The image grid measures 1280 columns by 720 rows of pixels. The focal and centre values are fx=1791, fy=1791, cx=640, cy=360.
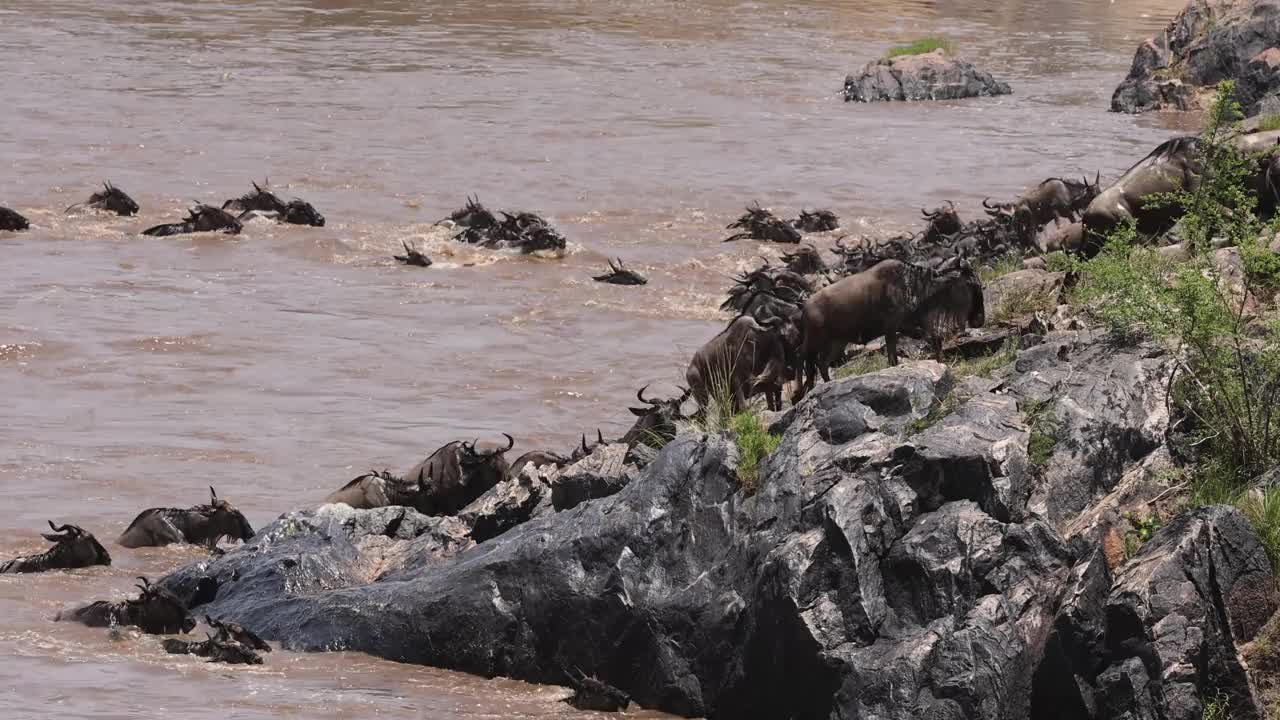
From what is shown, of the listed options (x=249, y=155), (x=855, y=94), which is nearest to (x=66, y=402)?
(x=249, y=155)

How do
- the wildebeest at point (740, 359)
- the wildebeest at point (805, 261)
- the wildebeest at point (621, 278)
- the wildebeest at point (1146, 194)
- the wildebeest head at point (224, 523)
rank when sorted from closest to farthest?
the wildebeest head at point (224, 523), the wildebeest at point (740, 359), the wildebeest at point (1146, 194), the wildebeest at point (805, 261), the wildebeest at point (621, 278)

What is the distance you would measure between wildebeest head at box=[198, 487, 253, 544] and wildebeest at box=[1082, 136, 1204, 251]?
20.9ft

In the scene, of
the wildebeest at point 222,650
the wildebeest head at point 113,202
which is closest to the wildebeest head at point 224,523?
the wildebeest at point 222,650

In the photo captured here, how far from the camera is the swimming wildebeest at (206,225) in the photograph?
63.3ft

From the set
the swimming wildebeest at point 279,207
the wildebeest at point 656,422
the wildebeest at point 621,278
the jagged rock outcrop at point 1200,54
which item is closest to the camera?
the wildebeest at point 656,422

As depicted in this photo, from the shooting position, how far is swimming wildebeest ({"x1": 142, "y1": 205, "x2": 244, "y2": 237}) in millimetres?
19281

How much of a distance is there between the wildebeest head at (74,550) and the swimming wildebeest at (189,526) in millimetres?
398

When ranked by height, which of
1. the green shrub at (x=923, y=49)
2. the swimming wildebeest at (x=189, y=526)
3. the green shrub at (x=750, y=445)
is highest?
the green shrub at (x=750, y=445)

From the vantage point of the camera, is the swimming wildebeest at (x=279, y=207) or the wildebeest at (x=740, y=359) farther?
the swimming wildebeest at (x=279, y=207)

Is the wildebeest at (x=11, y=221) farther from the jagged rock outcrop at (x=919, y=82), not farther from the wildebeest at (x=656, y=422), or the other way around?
the jagged rock outcrop at (x=919, y=82)

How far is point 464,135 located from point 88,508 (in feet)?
51.4

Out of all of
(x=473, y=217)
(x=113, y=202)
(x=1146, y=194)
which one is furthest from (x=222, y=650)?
(x=113, y=202)

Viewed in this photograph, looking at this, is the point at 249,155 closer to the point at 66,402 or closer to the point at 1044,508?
the point at 66,402

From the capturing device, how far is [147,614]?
9.02 meters
